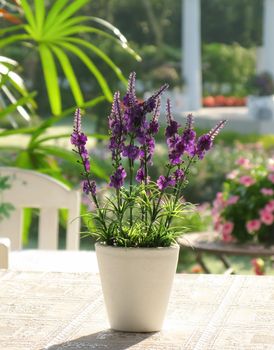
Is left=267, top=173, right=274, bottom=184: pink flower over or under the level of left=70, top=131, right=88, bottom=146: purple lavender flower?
over

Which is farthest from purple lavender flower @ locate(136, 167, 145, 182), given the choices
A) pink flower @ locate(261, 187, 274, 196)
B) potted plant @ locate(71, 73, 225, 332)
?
pink flower @ locate(261, 187, 274, 196)

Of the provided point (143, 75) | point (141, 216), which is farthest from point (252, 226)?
point (143, 75)

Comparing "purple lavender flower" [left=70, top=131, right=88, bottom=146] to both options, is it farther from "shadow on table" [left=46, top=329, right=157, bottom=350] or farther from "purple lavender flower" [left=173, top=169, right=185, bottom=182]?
"shadow on table" [left=46, top=329, right=157, bottom=350]

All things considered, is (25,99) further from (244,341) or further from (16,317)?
(244,341)

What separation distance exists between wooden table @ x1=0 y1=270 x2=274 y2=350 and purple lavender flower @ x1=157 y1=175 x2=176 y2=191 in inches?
9.2

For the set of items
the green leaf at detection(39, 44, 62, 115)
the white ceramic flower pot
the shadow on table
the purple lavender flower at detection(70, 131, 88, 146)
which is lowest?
the shadow on table

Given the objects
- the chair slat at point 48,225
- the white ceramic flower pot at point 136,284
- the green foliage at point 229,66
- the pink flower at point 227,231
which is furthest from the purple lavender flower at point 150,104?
the green foliage at point 229,66

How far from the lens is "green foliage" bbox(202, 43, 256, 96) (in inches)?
953

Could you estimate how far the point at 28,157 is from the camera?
3.46 meters

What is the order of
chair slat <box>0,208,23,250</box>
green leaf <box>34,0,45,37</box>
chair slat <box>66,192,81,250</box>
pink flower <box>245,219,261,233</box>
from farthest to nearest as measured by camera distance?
1. pink flower <box>245,219,261,233</box>
2. green leaf <box>34,0,45,37</box>
3. chair slat <box>0,208,23,250</box>
4. chair slat <box>66,192,81,250</box>

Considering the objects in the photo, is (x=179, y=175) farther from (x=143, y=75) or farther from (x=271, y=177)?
(x=143, y=75)

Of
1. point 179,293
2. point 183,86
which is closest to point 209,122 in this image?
point 183,86

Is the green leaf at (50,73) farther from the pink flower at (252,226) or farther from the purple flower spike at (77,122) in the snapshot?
the purple flower spike at (77,122)

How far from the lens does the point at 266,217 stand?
418 centimetres
